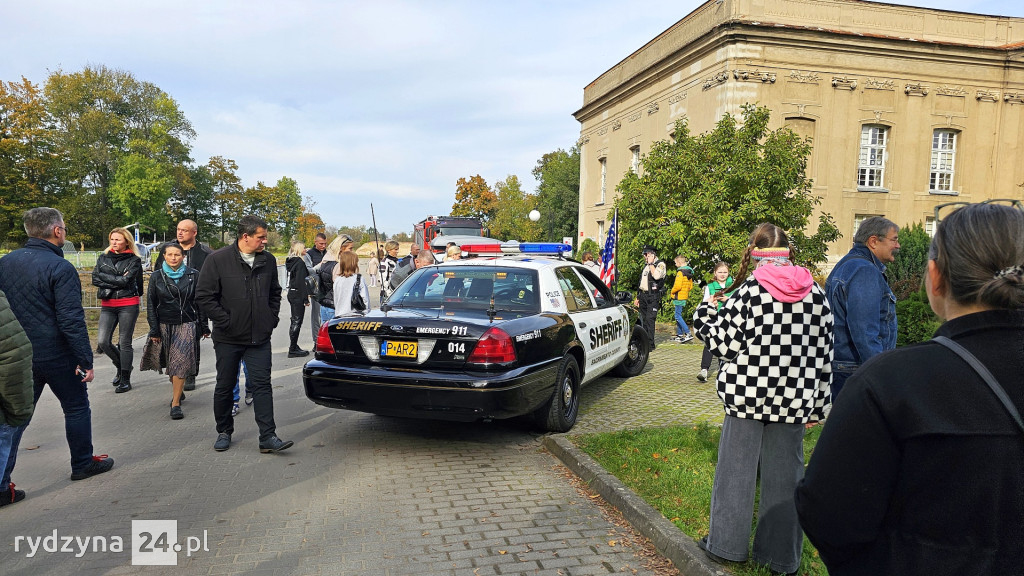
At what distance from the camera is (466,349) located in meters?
5.38

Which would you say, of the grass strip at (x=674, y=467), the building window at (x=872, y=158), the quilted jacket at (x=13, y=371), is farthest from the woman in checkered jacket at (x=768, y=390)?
the building window at (x=872, y=158)

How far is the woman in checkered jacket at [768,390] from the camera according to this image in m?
3.28

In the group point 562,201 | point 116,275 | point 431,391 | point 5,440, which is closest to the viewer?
point 5,440

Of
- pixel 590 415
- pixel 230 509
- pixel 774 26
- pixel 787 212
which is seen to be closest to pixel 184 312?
pixel 230 509

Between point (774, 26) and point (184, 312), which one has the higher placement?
point (774, 26)

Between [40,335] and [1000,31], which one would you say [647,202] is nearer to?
[40,335]

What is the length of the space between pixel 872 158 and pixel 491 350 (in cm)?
2789

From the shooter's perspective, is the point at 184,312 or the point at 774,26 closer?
the point at 184,312

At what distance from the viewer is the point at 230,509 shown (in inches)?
175

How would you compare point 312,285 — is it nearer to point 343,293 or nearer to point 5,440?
point 343,293

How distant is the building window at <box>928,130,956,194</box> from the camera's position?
2827 centimetres

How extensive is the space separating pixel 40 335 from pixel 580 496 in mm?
4199

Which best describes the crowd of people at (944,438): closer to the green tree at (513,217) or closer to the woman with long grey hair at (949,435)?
the woman with long grey hair at (949,435)

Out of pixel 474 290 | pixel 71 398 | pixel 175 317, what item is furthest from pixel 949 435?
pixel 175 317
